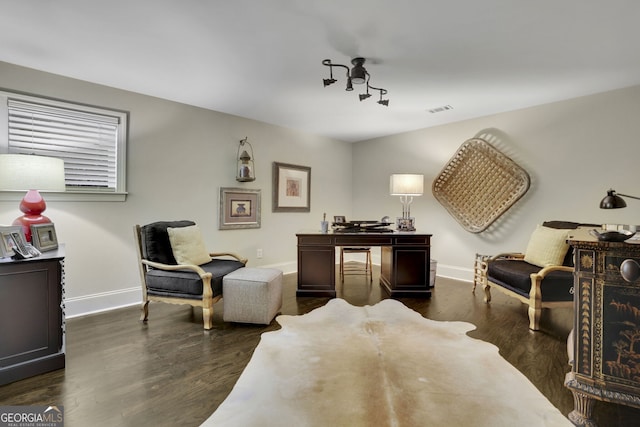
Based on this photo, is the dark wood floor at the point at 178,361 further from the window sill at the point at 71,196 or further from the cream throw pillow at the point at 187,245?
the window sill at the point at 71,196

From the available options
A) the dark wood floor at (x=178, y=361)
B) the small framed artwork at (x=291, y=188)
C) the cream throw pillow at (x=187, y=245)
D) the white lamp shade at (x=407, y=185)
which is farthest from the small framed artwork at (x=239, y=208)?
the white lamp shade at (x=407, y=185)

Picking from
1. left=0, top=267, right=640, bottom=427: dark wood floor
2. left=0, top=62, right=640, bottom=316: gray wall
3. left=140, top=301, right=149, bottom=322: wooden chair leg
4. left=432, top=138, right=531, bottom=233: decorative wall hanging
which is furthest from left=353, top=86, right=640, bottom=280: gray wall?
left=140, top=301, right=149, bottom=322: wooden chair leg

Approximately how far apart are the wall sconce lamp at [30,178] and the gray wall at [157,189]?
58cm

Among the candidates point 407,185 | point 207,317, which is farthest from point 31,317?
point 407,185

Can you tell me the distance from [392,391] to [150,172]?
3.30m

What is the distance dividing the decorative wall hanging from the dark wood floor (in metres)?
1.30

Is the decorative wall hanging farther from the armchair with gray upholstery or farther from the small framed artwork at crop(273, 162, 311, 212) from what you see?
the armchair with gray upholstery

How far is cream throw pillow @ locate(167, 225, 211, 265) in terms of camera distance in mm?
2941

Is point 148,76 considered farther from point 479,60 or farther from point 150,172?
point 479,60

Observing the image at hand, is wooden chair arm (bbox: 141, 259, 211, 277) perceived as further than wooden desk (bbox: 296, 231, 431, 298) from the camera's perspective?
No

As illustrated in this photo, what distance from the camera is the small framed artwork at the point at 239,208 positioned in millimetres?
4113

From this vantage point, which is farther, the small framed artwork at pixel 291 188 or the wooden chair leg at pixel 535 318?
the small framed artwork at pixel 291 188

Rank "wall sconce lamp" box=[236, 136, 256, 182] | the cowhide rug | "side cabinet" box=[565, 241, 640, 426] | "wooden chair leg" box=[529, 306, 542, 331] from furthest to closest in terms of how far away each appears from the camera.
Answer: "wall sconce lamp" box=[236, 136, 256, 182] < "wooden chair leg" box=[529, 306, 542, 331] < the cowhide rug < "side cabinet" box=[565, 241, 640, 426]

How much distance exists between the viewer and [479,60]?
260cm
